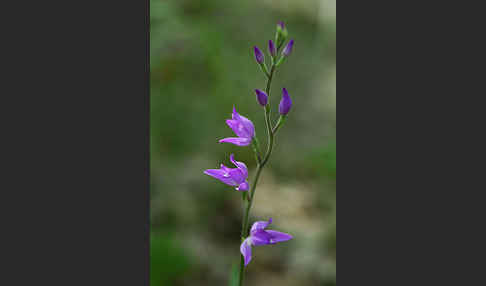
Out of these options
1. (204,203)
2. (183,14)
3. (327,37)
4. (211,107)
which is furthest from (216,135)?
(327,37)

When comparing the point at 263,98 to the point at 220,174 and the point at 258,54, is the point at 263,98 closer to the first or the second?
the point at 258,54

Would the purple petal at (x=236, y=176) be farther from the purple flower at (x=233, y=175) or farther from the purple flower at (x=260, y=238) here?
the purple flower at (x=260, y=238)

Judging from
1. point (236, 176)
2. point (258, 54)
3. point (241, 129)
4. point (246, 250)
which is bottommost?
point (246, 250)

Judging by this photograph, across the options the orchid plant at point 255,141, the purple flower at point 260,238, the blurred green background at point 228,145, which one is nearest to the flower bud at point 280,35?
the orchid plant at point 255,141

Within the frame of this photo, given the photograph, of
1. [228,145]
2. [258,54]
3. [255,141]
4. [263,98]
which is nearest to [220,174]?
[255,141]

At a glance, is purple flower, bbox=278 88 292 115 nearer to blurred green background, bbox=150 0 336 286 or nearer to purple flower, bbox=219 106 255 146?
purple flower, bbox=219 106 255 146

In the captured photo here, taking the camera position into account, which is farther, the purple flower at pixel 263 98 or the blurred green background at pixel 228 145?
the blurred green background at pixel 228 145

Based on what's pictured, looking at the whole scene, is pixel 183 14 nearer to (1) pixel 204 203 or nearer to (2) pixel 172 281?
(1) pixel 204 203
